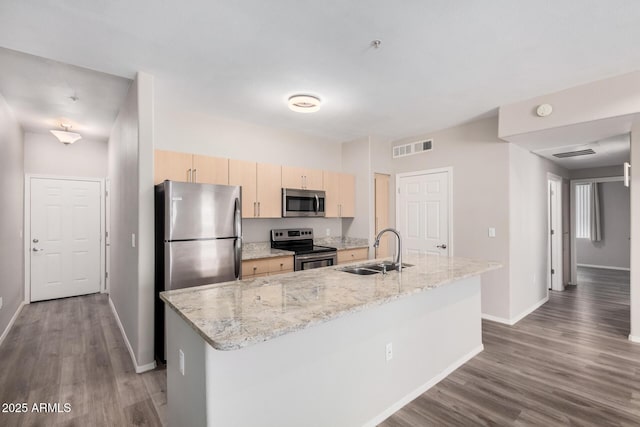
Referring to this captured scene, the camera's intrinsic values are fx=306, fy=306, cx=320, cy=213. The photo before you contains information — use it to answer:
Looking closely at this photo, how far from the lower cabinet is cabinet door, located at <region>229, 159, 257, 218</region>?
646 millimetres

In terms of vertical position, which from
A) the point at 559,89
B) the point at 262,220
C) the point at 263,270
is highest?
the point at 559,89

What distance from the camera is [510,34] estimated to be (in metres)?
2.15

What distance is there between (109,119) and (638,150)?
246 inches

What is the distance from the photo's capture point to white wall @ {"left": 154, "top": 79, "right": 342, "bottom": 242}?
140 inches

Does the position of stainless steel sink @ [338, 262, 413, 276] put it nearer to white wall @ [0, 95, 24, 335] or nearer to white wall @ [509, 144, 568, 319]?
white wall @ [509, 144, 568, 319]

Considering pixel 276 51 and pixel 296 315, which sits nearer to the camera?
pixel 296 315

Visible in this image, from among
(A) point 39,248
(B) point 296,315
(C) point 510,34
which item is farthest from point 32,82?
(C) point 510,34

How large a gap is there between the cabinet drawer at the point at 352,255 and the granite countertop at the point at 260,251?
914 millimetres

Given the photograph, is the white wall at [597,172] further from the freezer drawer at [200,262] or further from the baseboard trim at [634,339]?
the freezer drawer at [200,262]

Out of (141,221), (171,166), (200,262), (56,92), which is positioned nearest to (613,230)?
(200,262)

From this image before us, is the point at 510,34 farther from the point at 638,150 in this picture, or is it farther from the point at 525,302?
the point at 525,302

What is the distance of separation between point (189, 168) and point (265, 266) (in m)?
1.41

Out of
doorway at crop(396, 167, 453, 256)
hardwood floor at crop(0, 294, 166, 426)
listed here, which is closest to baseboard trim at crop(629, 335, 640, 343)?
doorway at crop(396, 167, 453, 256)

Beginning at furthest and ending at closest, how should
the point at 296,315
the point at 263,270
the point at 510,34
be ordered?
the point at 263,270, the point at 510,34, the point at 296,315
